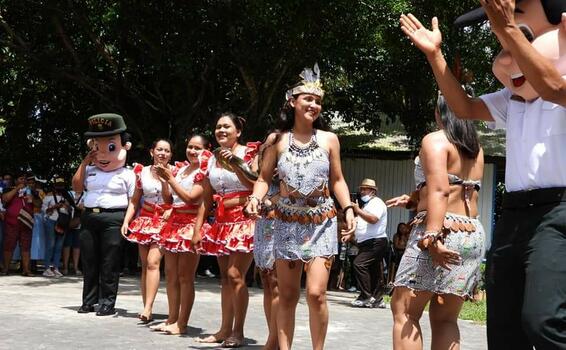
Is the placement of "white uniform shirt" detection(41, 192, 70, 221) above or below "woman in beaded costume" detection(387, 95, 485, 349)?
above

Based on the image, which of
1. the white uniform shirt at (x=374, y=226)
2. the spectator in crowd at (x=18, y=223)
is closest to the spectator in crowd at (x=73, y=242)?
the spectator in crowd at (x=18, y=223)

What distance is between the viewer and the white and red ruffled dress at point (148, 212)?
9258mm

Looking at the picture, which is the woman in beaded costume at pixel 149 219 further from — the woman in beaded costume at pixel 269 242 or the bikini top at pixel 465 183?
the bikini top at pixel 465 183

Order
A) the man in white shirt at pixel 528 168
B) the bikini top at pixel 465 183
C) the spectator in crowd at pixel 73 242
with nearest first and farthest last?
Answer: the man in white shirt at pixel 528 168, the bikini top at pixel 465 183, the spectator in crowd at pixel 73 242

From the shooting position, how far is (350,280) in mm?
17734

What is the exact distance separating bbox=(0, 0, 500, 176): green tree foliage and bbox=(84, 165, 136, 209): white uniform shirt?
5.98 meters

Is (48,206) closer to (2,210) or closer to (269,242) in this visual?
(2,210)

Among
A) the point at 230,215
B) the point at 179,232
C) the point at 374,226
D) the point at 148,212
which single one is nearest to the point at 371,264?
the point at 374,226

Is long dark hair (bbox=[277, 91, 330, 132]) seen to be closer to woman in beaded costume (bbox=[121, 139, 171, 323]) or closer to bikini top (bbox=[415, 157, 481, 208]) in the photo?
bikini top (bbox=[415, 157, 481, 208])

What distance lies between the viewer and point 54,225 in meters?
16.9

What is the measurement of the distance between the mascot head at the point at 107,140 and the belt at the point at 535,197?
21.7 feet

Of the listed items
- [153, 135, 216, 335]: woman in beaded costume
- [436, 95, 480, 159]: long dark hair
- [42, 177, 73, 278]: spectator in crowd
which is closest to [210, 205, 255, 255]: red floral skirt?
[153, 135, 216, 335]: woman in beaded costume

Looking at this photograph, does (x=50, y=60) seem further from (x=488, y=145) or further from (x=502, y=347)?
(x=502, y=347)

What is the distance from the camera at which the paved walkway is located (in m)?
7.76
